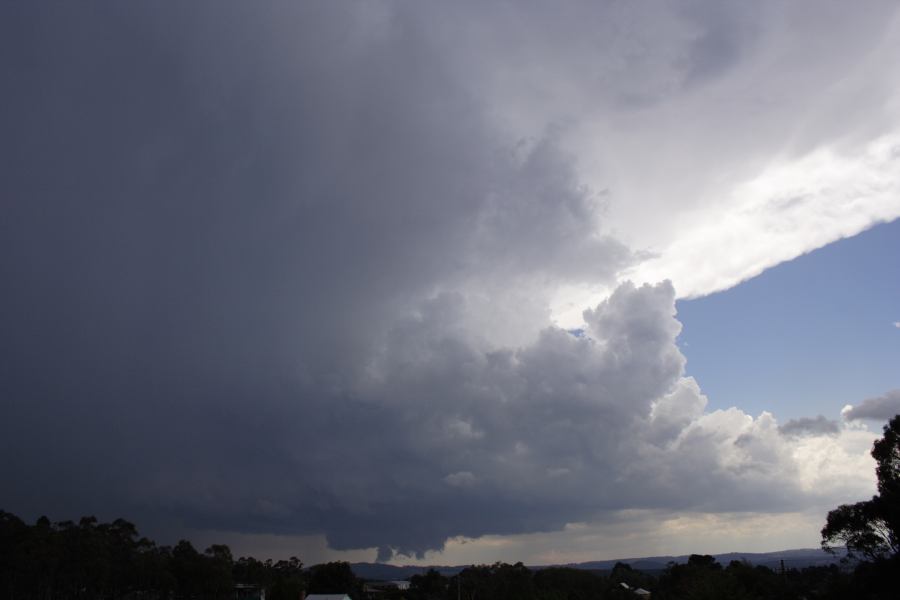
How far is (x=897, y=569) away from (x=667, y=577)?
75070mm

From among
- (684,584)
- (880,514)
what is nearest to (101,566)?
(684,584)

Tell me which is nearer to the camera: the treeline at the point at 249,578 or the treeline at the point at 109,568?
the treeline at the point at 249,578

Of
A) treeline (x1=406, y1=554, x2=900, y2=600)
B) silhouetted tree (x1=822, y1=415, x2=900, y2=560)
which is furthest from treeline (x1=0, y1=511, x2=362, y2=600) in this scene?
silhouetted tree (x1=822, y1=415, x2=900, y2=560)

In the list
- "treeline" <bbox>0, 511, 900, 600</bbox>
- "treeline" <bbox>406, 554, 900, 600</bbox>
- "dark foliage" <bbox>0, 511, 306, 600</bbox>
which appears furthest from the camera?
"dark foliage" <bbox>0, 511, 306, 600</bbox>

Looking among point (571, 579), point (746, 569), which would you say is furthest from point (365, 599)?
point (746, 569)

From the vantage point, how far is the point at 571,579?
14675 cm

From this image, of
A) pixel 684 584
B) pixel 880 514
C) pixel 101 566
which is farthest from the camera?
pixel 101 566

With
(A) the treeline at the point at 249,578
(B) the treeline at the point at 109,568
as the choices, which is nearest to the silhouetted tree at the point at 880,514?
(A) the treeline at the point at 249,578

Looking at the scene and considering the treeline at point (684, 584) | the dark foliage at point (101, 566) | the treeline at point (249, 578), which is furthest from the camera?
the dark foliage at point (101, 566)

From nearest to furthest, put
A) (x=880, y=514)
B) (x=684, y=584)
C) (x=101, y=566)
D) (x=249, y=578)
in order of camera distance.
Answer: (x=880, y=514) → (x=684, y=584) → (x=101, y=566) → (x=249, y=578)

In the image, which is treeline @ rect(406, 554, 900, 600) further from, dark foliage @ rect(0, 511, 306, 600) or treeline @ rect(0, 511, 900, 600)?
dark foliage @ rect(0, 511, 306, 600)

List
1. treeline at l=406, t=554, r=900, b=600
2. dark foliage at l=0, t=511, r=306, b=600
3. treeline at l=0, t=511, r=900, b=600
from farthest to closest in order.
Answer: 1. dark foliage at l=0, t=511, r=306, b=600
2. treeline at l=0, t=511, r=900, b=600
3. treeline at l=406, t=554, r=900, b=600

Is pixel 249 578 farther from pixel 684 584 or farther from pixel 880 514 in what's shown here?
pixel 880 514

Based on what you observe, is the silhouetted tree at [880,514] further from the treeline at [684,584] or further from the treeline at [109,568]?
the treeline at [109,568]
